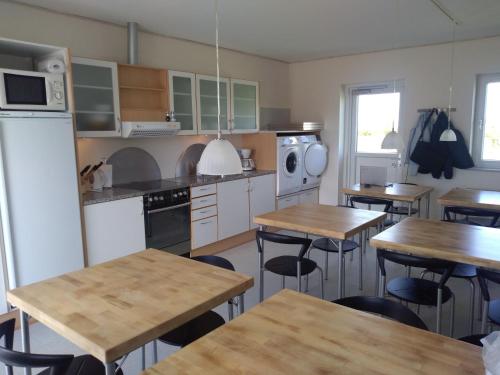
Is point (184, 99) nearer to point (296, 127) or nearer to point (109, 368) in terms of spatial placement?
point (296, 127)

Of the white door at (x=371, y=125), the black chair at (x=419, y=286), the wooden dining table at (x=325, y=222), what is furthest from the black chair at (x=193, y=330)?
the white door at (x=371, y=125)

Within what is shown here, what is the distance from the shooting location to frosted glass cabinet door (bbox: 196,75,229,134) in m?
4.37

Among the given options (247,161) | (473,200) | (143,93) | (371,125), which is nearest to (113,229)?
(143,93)

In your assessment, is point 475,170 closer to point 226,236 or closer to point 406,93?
point 406,93

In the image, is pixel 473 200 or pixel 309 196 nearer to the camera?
pixel 473 200

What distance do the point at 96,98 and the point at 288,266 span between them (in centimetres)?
230

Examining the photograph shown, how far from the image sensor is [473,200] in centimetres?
365

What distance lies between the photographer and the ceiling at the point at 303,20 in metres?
3.23

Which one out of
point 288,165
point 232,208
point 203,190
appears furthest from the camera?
point 288,165

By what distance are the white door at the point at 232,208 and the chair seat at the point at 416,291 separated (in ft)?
7.72

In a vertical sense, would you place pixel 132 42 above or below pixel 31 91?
above

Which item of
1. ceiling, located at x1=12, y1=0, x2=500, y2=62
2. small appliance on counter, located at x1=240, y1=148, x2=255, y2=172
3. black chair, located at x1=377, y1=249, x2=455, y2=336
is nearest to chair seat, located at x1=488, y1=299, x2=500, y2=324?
black chair, located at x1=377, y1=249, x2=455, y2=336

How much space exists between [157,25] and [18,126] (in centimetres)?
181

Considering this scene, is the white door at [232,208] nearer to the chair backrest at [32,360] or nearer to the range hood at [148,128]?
the range hood at [148,128]
